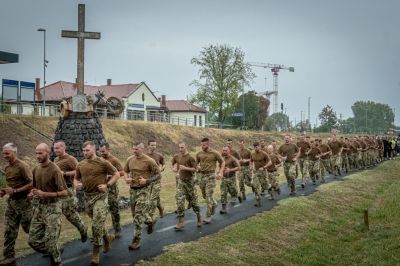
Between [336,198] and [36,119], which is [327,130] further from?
[336,198]

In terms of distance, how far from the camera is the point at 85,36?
58.5ft

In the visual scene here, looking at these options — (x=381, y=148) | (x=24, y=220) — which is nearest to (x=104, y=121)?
(x=381, y=148)

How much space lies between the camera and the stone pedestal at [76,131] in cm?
1758

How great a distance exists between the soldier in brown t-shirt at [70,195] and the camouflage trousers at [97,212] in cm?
70

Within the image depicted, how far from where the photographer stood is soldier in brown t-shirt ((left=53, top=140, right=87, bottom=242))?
1108 cm

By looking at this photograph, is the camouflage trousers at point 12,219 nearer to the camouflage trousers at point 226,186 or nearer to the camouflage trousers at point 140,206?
the camouflage trousers at point 140,206

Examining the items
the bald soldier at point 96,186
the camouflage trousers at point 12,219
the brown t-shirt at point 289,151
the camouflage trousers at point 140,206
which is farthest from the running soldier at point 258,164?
the camouflage trousers at point 12,219

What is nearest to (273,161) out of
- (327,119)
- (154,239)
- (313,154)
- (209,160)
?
(313,154)

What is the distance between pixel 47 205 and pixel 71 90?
56712 mm

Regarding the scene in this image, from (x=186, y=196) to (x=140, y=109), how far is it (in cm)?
5565

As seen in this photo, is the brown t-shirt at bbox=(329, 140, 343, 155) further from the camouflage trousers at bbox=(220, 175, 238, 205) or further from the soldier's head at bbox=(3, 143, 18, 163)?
the soldier's head at bbox=(3, 143, 18, 163)

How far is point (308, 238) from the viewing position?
1503 cm

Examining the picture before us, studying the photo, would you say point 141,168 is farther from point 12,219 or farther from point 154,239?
point 12,219

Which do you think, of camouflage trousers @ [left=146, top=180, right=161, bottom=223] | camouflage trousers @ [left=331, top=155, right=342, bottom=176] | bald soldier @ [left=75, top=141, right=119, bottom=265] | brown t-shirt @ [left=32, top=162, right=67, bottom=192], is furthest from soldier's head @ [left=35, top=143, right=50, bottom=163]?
camouflage trousers @ [left=331, top=155, right=342, bottom=176]
